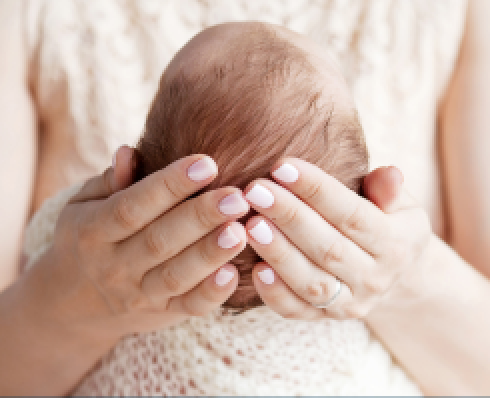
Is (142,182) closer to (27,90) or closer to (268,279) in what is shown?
(268,279)

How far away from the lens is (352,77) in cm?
102

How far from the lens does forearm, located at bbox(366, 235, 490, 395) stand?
2.76 ft

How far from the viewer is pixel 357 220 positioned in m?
0.59

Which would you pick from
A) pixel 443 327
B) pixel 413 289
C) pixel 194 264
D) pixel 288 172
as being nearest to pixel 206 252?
pixel 194 264

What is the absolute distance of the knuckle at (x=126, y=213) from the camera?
0.58 metres

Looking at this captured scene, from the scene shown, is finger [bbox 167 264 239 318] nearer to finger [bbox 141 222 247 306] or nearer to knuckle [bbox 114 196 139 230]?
finger [bbox 141 222 247 306]

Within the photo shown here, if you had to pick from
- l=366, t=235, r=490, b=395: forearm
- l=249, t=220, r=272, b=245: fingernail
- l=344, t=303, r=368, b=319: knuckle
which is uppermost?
l=249, t=220, r=272, b=245: fingernail

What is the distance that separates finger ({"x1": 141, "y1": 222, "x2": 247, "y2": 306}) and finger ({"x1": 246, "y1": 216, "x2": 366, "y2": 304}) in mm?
25

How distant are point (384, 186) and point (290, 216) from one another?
155 millimetres

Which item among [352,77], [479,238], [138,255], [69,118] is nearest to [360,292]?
[138,255]

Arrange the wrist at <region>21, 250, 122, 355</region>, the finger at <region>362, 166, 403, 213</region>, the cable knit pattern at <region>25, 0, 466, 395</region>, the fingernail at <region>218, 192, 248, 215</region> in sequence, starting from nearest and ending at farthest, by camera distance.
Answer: the fingernail at <region>218, 192, 248, 215</region>
the finger at <region>362, 166, 403, 213</region>
the wrist at <region>21, 250, 122, 355</region>
the cable knit pattern at <region>25, 0, 466, 395</region>

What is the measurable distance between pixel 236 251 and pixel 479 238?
24.8 inches

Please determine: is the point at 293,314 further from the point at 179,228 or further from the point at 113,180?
the point at 113,180

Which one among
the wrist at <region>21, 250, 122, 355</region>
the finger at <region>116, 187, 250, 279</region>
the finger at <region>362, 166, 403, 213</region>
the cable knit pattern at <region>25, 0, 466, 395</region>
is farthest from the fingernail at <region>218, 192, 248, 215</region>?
the cable knit pattern at <region>25, 0, 466, 395</region>
